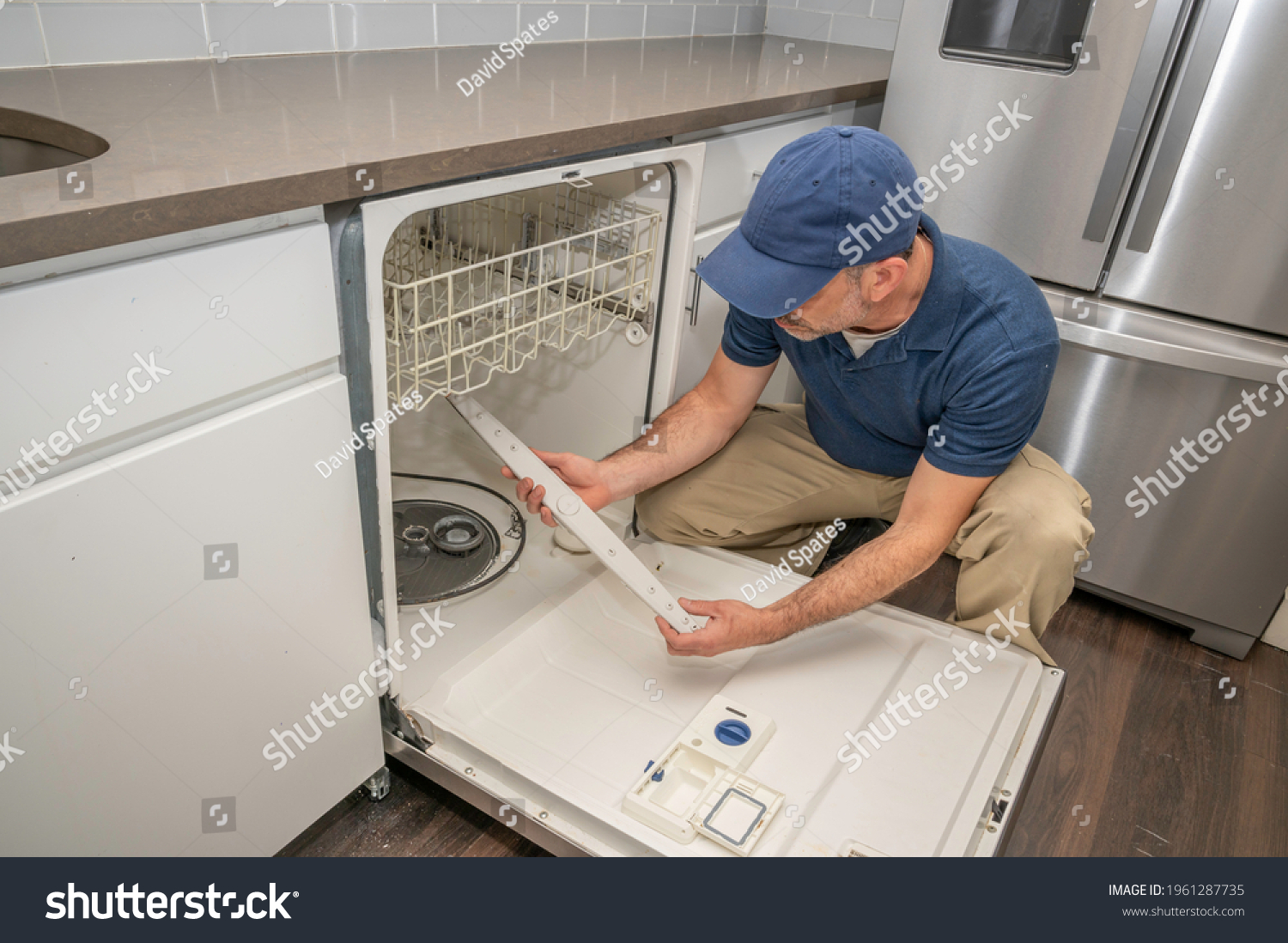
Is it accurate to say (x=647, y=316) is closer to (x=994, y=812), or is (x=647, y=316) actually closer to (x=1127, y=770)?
(x=994, y=812)

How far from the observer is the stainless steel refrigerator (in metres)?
1.44

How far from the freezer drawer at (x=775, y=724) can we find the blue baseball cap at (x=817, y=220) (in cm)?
54

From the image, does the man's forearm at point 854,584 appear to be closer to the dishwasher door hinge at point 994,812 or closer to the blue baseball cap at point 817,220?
the dishwasher door hinge at point 994,812

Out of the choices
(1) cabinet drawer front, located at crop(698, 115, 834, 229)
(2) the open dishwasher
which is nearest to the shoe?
(2) the open dishwasher

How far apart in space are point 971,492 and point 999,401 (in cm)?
15

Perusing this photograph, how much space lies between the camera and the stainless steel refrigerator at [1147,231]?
56.5 inches

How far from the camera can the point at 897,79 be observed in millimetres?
1692

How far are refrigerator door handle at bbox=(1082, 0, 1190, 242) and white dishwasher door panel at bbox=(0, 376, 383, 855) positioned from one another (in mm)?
1328

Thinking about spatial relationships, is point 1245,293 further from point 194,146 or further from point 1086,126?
point 194,146

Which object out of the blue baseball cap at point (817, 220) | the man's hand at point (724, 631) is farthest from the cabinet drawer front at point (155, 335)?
the man's hand at point (724, 631)

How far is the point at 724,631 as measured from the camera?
3.93 feet

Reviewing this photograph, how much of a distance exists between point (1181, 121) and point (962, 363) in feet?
2.20

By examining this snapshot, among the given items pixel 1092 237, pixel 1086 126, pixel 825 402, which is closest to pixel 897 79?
pixel 1086 126

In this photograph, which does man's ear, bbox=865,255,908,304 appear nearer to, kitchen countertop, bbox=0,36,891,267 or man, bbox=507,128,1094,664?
man, bbox=507,128,1094,664
